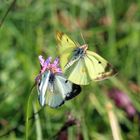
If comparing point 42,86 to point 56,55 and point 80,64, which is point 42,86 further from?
point 56,55

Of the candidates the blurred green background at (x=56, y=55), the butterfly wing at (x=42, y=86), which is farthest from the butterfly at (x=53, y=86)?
the blurred green background at (x=56, y=55)

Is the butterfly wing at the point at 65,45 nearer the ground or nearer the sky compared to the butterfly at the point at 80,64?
nearer the sky

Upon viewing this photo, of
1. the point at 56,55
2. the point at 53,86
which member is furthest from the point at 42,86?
the point at 56,55


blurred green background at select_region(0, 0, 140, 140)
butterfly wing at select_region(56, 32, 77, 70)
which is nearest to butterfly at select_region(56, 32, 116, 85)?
butterfly wing at select_region(56, 32, 77, 70)

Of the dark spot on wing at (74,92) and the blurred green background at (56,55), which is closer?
the dark spot on wing at (74,92)

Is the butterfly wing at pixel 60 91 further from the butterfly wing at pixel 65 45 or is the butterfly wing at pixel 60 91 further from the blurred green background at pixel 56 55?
the blurred green background at pixel 56 55

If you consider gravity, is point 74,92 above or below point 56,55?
below

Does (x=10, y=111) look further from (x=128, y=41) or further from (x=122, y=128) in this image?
(x=128, y=41)

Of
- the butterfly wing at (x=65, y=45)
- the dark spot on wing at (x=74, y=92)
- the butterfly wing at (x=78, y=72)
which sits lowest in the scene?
the dark spot on wing at (x=74, y=92)
